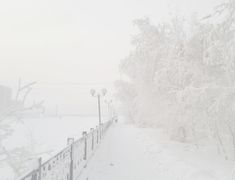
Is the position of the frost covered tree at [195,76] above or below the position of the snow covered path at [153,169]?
above

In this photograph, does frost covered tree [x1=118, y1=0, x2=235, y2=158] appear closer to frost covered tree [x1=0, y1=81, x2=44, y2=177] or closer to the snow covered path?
the snow covered path

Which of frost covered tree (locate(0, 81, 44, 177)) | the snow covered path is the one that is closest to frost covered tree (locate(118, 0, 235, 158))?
the snow covered path

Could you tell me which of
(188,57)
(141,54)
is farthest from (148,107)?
(188,57)

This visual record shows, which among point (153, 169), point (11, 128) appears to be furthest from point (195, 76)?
point (11, 128)

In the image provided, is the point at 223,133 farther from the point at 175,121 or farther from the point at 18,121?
the point at 18,121

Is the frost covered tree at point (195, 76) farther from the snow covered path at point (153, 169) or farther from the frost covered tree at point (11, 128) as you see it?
the frost covered tree at point (11, 128)

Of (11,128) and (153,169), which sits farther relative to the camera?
(11,128)

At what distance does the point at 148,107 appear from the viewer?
2380 centimetres

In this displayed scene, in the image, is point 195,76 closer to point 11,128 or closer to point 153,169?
point 153,169

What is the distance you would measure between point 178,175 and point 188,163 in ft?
5.10

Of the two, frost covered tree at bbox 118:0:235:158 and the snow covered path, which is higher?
frost covered tree at bbox 118:0:235:158

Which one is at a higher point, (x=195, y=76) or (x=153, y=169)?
(x=195, y=76)

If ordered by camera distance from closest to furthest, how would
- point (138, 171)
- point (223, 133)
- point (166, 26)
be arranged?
1. point (138, 171)
2. point (223, 133)
3. point (166, 26)

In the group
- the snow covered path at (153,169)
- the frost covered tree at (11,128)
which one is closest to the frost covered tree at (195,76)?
the snow covered path at (153,169)
